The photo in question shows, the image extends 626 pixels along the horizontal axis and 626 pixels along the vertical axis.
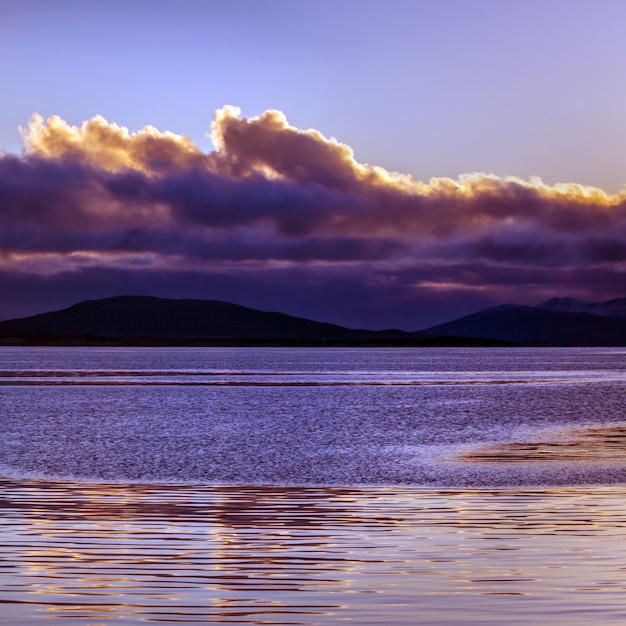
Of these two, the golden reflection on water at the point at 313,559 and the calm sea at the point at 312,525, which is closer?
the golden reflection on water at the point at 313,559

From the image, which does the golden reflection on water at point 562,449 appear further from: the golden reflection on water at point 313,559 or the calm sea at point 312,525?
the golden reflection on water at point 313,559

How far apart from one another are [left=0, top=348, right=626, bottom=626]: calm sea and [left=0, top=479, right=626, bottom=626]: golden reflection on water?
0.04 m

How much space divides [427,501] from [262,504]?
3.28 m

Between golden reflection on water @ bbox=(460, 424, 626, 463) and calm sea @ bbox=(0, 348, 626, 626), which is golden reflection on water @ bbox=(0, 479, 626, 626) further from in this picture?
golden reflection on water @ bbox=(460, 424, 626, 463)

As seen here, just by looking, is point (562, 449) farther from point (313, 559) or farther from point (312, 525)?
point (313, 559)

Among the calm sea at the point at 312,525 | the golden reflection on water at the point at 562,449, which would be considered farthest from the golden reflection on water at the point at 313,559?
the golden reflection on water at the point at 562,449

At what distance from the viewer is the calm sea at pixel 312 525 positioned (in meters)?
11.5

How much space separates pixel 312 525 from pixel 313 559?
3.02 meters

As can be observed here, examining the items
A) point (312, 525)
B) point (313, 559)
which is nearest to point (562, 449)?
point (312, 525)

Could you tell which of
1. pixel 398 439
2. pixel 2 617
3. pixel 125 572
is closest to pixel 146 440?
pixel 398 439

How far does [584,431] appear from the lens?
39.3 metres

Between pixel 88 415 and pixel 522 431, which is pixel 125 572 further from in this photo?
pixel 88 415

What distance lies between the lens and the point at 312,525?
55.7 feet

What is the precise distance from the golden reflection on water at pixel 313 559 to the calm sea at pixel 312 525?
0.13ft
